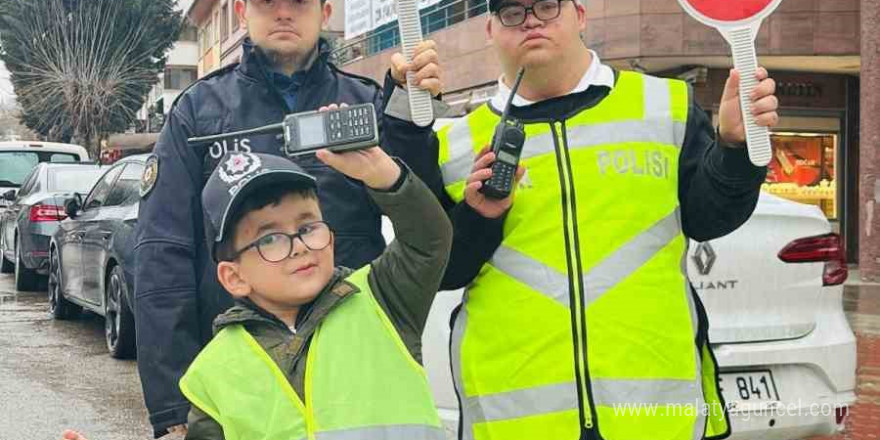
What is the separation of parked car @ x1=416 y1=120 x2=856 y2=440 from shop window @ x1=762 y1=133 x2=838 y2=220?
15310mm

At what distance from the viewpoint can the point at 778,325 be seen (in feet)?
13.9

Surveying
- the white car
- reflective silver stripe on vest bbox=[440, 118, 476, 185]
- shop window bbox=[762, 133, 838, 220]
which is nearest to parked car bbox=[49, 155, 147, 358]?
the white car

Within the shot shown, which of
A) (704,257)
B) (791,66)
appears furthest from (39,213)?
(791,66)

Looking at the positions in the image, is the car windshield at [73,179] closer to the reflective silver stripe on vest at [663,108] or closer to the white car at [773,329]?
the white car at [773,329]

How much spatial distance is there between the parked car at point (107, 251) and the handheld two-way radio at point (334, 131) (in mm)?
5853

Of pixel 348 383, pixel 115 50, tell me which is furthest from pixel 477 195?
pixel 115 50

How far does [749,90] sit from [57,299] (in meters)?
9.51

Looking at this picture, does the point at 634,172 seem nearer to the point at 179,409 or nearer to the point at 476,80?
the point at 179,409

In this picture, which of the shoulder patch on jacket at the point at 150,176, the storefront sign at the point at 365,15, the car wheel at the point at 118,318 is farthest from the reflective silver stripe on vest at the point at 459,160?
the storefront sign at the point at 365,15

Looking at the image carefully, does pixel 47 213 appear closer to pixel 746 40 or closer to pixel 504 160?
pixel 504 160

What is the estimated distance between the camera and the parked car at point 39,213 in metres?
12.3

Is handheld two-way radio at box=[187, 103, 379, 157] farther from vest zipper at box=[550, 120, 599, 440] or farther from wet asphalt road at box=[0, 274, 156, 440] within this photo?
wet asphalt road at box=[0, 274, 156, 440]

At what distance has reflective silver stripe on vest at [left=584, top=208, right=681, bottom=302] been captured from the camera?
7.95 feet

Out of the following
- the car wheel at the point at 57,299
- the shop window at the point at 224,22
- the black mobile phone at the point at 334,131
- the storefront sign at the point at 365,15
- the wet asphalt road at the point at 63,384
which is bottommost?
the wet asphalt road at the point at 63,384
